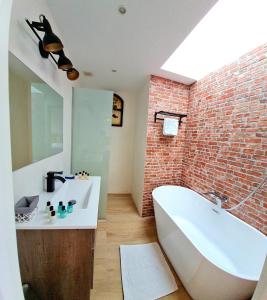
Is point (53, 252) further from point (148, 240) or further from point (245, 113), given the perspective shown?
point (245, 113)

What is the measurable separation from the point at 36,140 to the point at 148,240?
6.45ft

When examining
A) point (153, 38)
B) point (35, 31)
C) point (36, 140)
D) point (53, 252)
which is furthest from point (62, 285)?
point (153, 38)

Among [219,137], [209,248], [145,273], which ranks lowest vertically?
[145,273]

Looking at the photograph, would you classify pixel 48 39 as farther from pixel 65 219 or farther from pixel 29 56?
pixel 65 219

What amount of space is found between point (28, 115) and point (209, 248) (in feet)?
7.77

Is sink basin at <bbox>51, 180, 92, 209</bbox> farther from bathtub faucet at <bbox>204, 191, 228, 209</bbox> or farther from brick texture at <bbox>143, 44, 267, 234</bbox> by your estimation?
bathtub faucet at <bbox>204, 191, 228, 209</bbox>

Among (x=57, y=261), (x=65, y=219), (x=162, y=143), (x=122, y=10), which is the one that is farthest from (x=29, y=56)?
(x=162, y=143)

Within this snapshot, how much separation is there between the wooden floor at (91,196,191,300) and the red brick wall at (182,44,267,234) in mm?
1096

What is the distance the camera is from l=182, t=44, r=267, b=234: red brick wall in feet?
5.26

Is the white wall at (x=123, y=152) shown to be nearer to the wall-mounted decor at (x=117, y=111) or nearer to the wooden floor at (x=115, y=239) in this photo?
the wall-mounted decor at (x=117, y=111)

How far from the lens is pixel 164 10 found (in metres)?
1.31

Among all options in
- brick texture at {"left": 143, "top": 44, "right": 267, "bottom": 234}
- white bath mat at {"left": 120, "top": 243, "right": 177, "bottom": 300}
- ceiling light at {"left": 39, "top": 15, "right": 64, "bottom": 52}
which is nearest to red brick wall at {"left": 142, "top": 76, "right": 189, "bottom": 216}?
brick texture at {"left": 143, "top": 44, "right": 267, "bottom": 234}

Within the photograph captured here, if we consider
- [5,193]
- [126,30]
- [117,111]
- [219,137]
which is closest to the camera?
[5,193]

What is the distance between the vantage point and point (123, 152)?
A: 147 inches
